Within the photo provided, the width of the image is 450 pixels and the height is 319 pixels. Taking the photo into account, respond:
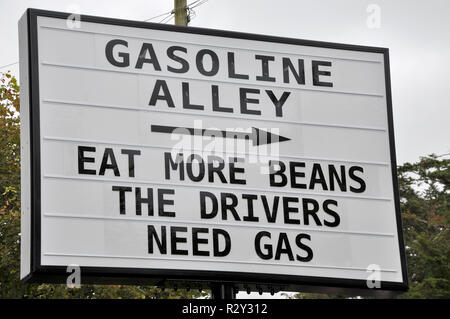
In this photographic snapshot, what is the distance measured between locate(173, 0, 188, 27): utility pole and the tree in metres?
6.92

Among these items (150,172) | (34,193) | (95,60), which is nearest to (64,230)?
(34,193)

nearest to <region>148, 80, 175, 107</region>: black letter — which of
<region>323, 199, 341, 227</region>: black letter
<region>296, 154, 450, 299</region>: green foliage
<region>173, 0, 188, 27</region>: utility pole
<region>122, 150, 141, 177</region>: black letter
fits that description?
<region>122, 150, 141, 177</region>: black letter

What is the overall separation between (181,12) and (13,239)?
7.65 meters

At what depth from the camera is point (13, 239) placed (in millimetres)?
17203

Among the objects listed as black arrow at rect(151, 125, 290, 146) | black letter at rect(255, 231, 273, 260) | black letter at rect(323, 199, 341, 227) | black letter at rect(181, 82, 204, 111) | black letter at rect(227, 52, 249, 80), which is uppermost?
black letter at rect(227, 52, 249, 80)

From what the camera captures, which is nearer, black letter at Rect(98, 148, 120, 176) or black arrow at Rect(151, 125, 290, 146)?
black letter at Rect(98, 148, 120, 176)

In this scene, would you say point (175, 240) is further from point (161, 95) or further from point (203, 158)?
point (161, 95)

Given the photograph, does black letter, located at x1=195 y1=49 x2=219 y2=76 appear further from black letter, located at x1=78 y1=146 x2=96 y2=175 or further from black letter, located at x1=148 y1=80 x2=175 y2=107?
black letter, located at x1=78 y1=146 x2=96 y2=175

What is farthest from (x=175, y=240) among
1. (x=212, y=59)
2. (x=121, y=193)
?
(x=212, y=59)

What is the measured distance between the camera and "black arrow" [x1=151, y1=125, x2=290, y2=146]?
768 cm

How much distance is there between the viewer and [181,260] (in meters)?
7.34

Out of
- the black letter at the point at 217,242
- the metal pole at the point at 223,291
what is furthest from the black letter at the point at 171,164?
the metal pole at the point at 223,291

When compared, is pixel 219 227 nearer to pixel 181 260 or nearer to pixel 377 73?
pixel 181 260

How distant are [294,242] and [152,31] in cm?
219
